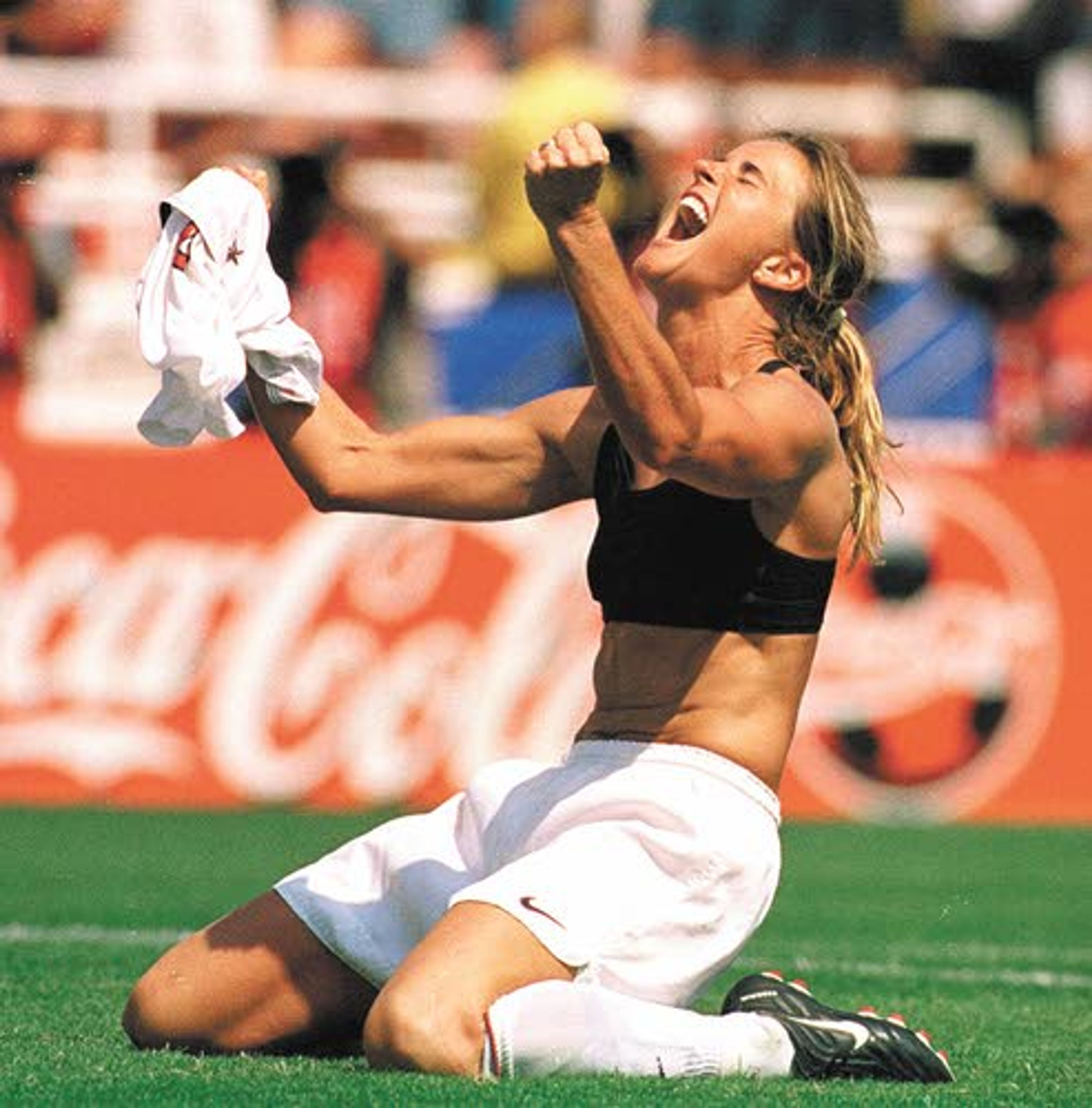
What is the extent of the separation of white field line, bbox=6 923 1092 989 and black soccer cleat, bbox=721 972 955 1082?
7.33 feet

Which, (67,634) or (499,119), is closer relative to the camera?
(67,634)

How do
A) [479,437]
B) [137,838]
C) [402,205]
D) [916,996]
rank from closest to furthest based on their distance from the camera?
1. [479,437]
2. [916,996]
3. [137,838]
4. [402,205]

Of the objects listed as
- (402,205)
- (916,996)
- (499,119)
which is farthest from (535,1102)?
(402,205)

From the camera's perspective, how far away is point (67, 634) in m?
12.9

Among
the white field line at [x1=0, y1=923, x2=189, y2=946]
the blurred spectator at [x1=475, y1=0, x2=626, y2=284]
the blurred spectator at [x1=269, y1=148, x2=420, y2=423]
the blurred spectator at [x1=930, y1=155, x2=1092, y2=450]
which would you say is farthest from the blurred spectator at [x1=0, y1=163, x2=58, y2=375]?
the white field line at [x1=0, y1=923, x2=189, y2=946]

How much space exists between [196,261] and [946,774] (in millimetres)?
7960

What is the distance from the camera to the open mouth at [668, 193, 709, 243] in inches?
249

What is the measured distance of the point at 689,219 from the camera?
6.36m

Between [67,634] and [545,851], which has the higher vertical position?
[545,851]

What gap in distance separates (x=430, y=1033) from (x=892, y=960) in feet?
11.3

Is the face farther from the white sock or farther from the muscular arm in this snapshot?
the white sock

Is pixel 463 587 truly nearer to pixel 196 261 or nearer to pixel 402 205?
pixel 402 205

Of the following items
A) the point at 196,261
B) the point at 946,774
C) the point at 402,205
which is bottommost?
the point at 946,774

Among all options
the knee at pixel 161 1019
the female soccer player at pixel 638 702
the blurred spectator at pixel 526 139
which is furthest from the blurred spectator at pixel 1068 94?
the knee at pixel 161 1019
